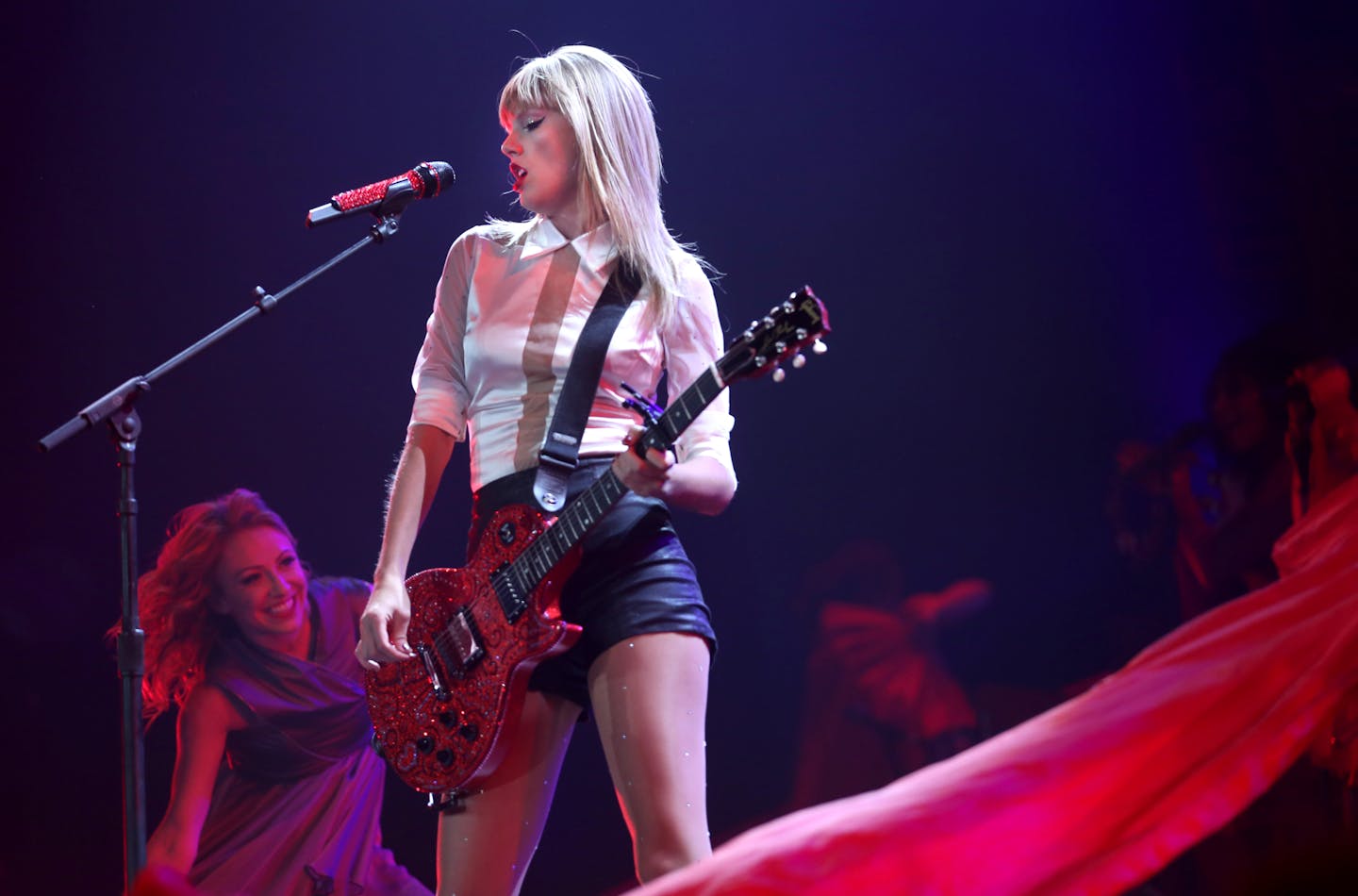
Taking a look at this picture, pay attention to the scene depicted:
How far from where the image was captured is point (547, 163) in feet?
7.99

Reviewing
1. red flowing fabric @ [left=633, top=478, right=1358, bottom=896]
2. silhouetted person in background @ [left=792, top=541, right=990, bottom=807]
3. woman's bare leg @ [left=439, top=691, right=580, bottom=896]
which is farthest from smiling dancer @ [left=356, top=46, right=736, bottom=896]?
silhouetted person in background @ [left=792, top=541, right=990, bottom=807]

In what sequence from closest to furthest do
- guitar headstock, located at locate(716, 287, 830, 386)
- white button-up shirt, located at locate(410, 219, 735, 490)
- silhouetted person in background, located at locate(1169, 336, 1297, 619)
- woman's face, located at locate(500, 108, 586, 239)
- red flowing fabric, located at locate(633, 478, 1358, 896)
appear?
red flowing fabric, located at locate(633, 478, 1358, 896)
guitar headstock, located at locate(716, 287, 830, 386)
white button-up shirt, located at locate(410, 219, 735, 490)
woman's face, located at locate(500, 108, 586, 239)
silhouetted person in background, located at locate(1169, 336, 1297, 619)

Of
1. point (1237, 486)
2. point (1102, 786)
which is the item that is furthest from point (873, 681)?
point (1102, 786)

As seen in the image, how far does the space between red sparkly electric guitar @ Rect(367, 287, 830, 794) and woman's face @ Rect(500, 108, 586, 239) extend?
59cm

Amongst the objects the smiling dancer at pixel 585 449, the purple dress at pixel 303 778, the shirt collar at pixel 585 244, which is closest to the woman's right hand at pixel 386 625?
the smiling dancer at pixel 585 449

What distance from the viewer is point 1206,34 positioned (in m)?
3.58

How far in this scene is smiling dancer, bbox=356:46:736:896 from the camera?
79.7 inches

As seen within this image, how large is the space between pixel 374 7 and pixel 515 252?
2.01 meters

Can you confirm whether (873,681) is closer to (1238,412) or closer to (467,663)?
(1238,412)

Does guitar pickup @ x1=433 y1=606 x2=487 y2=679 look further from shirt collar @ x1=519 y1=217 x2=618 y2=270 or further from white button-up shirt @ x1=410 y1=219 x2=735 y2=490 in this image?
shirt collar @ x1=519 y1=217 x2=618 y2=270

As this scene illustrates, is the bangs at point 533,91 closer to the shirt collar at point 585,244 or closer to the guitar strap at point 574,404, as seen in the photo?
the shirt collar at point 585,244

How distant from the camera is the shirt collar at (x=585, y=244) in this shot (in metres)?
2.44

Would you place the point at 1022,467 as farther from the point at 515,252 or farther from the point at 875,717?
the point at 515,252

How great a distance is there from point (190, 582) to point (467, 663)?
2.13m
